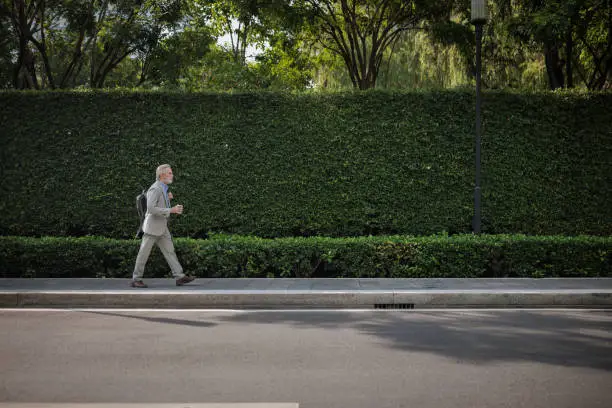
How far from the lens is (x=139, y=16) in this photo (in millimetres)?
18062

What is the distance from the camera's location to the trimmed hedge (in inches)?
408

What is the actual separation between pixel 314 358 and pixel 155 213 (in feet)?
15.0

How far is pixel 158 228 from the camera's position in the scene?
9.45 meters

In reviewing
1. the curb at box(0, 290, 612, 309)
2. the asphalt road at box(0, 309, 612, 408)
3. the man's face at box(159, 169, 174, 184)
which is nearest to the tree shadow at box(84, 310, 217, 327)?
the asphalt road at box(0, 309, 612, 408)

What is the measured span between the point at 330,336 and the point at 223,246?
4325 mm

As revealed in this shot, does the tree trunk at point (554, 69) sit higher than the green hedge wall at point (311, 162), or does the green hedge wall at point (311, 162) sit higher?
the tree trunk at point (554, 69)

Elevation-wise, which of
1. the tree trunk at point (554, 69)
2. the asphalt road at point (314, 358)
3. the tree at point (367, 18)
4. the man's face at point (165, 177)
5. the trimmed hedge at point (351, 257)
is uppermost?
the tree at point (367, 18)

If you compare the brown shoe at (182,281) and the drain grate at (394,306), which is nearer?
the drain grate at (394,306)

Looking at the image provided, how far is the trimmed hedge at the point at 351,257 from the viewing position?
34.0 ft

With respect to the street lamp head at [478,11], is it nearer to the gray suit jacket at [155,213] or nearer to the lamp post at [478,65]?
the lamp post at [478,65]

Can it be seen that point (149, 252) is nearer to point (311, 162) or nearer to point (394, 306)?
point (394, 306)

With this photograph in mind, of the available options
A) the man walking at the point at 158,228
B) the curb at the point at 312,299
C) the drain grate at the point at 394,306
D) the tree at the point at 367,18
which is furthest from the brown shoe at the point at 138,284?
the tree at the point at 367,18

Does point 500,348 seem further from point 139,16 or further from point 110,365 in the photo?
point 139,16

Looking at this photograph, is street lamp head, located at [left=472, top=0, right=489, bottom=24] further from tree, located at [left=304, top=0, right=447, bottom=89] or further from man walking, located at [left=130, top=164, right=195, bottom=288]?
man walking, located at [left=130, top=164, right=195, bottom=288]
